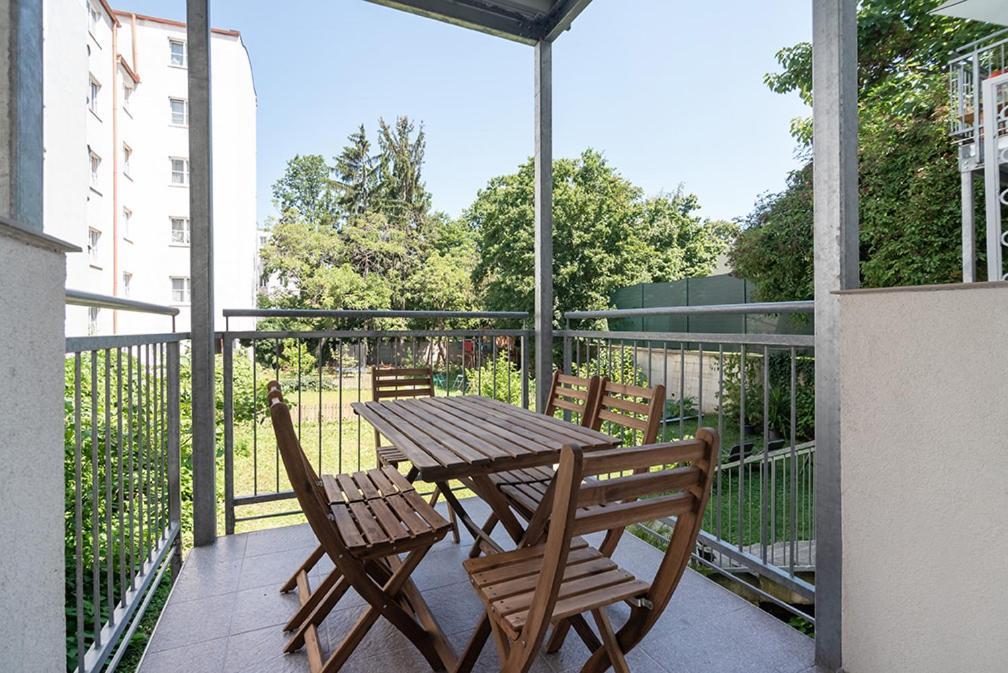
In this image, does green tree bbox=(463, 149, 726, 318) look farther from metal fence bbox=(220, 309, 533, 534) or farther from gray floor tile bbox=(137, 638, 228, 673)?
gray floor tile bbox=(137, 638, 228, 673)

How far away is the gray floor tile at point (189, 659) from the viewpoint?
1831 millimetres

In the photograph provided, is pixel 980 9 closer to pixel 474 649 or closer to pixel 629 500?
pixel 629 500

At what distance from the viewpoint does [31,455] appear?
989 millimetres

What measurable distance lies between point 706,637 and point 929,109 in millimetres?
9958

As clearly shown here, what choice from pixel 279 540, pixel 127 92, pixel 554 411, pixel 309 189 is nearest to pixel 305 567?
pixel 279 540

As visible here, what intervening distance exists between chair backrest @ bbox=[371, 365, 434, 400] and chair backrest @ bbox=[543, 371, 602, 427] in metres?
0.96

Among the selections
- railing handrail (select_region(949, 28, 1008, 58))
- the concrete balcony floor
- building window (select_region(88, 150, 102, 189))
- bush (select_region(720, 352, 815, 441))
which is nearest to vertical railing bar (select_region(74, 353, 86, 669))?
the concrete balcony floor

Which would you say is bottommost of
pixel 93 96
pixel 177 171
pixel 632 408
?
pixel 632 408

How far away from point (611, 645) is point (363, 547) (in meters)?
0.81

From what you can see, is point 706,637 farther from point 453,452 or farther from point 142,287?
point 142,287

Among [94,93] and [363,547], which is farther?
[94,93]

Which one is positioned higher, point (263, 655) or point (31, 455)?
point (31, 455)

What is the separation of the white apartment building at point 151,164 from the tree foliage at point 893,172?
13.0 m

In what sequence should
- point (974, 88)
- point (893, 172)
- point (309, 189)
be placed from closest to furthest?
point (974, 88)
point (893, 172)
point (309, 189)
